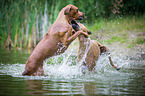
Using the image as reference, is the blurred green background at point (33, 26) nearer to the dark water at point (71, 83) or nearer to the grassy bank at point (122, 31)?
the grassy bank at point (122, 31)

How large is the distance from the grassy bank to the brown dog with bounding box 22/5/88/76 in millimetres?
5777

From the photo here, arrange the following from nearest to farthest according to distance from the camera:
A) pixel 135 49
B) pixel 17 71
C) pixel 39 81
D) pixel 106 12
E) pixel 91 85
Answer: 1. pixel 91 85
2. pixel 39 81
3. pixel 17 71
4. pixel 135 49
5. pixel 106 12

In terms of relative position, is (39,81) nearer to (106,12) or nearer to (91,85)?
(91,85)

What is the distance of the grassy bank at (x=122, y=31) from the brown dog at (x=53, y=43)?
5.78m

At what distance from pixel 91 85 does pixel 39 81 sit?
122 cm

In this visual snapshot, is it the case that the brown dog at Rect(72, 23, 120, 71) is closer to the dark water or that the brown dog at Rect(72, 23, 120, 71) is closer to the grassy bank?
the dark water

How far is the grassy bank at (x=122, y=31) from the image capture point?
44.8 ft

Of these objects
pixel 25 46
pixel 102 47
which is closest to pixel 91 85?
pixel 102 47

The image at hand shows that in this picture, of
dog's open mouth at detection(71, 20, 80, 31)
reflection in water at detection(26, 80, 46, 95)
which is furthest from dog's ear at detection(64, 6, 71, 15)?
reflection in water at detection(26, 80, 46, 95)

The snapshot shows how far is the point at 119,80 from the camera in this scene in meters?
5.99

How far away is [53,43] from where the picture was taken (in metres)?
6.75

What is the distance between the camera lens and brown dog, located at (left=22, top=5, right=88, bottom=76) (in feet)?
21.4

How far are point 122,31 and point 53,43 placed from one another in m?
9.45

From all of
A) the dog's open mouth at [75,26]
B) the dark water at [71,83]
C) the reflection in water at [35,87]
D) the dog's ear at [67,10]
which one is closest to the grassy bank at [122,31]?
the dog's open mouth at [75,26]
